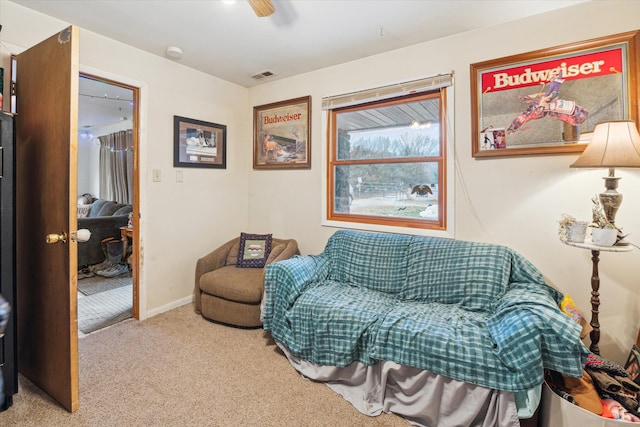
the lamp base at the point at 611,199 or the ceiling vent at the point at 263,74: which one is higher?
the ceiling vent at the point at 263,74

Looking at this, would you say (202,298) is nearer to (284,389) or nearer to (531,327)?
(284,389)

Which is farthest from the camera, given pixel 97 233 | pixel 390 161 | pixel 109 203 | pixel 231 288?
pixel 109 203

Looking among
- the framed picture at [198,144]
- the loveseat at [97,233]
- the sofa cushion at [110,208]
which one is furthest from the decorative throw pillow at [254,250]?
the sofa cushion at [110,208]

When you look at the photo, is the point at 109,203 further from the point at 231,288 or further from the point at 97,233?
the point at 231,288

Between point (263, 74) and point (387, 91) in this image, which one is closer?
point (387, 91)

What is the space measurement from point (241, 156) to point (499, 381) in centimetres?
318

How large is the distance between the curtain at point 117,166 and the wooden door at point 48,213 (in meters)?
3.90

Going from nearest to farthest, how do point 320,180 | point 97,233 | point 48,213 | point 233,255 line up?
point 48,213 → point 320,180 → point 233,255 → point 97,233

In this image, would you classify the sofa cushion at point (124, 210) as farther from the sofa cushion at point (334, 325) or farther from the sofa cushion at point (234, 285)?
the sofa cushion at point (334, 325)


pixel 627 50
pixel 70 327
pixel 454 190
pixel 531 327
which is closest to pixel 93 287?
pixel 70 327

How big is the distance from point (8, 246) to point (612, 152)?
316cm

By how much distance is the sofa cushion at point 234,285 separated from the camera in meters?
2.68

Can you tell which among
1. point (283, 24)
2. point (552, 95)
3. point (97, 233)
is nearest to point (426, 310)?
point (552, 95)

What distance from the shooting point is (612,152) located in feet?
5.51
